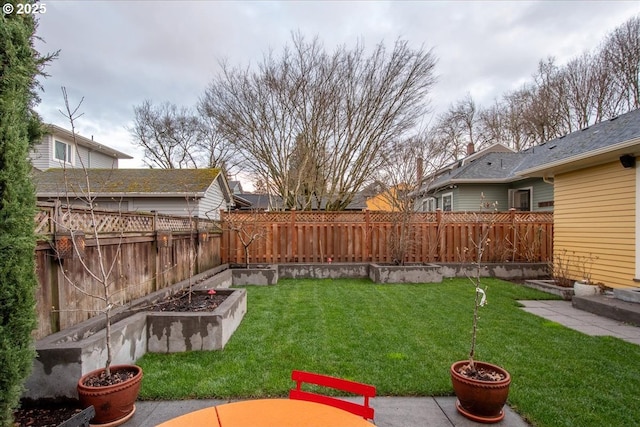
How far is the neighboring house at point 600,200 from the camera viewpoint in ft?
19.2

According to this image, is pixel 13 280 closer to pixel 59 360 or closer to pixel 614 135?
pixel 59 360

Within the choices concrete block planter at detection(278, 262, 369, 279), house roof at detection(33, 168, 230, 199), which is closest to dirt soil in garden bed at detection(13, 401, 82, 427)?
concrete block planter at detection(278, 262, 369, 279)

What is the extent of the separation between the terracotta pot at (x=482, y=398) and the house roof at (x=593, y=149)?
5.27 metres

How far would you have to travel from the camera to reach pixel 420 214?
30.5ft

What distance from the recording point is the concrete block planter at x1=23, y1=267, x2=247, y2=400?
255 cm

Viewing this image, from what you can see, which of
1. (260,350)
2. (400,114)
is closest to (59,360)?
(260,350)

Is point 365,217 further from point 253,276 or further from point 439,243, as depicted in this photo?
point 253,276

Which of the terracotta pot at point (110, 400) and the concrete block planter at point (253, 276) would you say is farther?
the concrete block planter at point (253, 276)

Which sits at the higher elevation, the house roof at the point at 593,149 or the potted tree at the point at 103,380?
the house roof at the point at 593,149

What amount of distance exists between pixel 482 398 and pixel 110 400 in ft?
8.80

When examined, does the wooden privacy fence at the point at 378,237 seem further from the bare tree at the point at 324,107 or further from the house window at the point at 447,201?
the house window at the point at 447,201

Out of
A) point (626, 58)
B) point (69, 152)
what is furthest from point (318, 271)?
point (626, 58)

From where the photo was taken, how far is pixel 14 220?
1921mm

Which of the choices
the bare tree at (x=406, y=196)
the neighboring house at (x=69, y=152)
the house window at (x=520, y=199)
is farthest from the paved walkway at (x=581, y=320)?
the neighboring house at (x=69, y=152)
